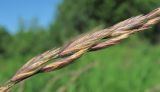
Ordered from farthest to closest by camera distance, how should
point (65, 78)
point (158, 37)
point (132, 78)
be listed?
point (158, 37)
point (132, 78)
point (65, 78)

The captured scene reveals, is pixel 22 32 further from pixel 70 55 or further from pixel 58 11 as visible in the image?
pixel 70 55

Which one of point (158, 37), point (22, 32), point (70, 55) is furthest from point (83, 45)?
point (158, 37)

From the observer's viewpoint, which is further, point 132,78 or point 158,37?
point 158,37

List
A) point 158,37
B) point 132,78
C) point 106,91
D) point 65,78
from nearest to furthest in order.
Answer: point 106,91, point 65,78, point 132,78, point 158,37

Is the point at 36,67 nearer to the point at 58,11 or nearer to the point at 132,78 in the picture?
the point at 132,78

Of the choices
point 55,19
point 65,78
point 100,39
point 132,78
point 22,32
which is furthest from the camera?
point 55,19

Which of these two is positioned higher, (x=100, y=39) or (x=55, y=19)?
(x=55, y=19)

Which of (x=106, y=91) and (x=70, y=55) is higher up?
(x=70, y=55)

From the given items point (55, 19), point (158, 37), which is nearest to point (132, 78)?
point (55, 19)

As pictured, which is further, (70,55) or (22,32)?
(22,32)
